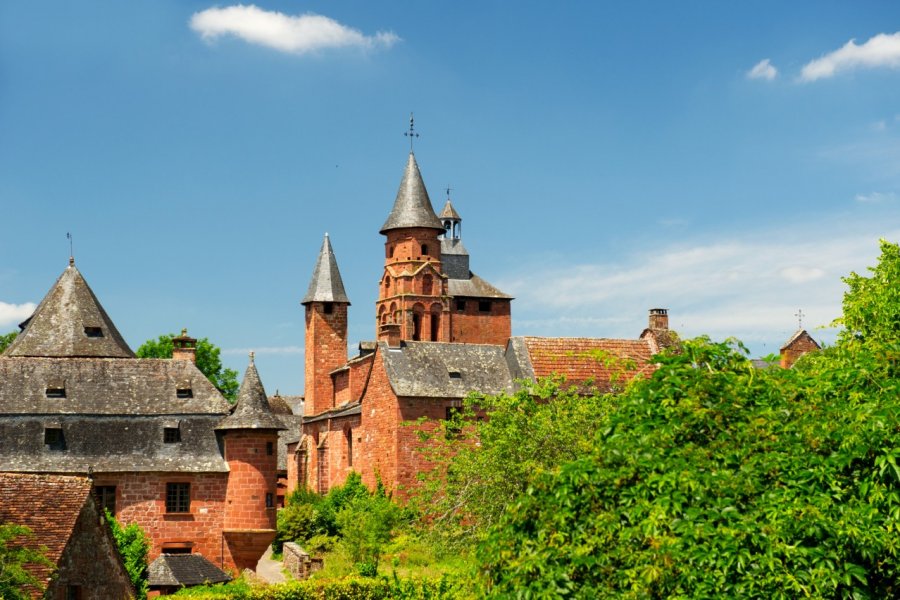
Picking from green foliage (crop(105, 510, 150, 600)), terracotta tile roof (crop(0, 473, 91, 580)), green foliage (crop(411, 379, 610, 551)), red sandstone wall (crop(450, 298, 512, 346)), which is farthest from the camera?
red sandstone wall (crop(450, 298, 512, 346))

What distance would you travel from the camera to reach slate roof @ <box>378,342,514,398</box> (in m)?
51.3

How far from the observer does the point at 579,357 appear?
5322 cm

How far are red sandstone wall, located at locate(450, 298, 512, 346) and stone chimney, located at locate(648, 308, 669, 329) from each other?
67.8 feet

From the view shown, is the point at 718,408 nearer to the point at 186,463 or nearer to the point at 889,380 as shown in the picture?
the point at 889,380

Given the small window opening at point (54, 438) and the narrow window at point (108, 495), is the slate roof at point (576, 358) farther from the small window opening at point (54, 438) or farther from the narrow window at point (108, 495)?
the small window opening at point (54, 438)

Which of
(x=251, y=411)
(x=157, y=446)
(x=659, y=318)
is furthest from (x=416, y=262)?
(x=157, y=446)

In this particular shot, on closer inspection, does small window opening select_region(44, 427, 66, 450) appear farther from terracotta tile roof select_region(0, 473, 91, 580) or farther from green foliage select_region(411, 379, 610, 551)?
terracotta tile roof select_region(0, 473, 91, 580)

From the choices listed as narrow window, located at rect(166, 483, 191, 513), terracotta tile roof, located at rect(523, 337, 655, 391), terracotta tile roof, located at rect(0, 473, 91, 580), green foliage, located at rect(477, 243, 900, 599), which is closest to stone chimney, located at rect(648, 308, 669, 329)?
A: terracotta tile roof, located at rect(523, 337, 655, 391)

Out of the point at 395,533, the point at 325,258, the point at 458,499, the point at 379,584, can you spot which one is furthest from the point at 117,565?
the point at 325,258

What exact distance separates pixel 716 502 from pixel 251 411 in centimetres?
3673

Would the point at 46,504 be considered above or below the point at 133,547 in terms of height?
above

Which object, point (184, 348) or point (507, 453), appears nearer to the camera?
point (507, 453)

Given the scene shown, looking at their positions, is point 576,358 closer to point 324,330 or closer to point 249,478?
point 249,478

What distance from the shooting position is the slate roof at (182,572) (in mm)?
41875
